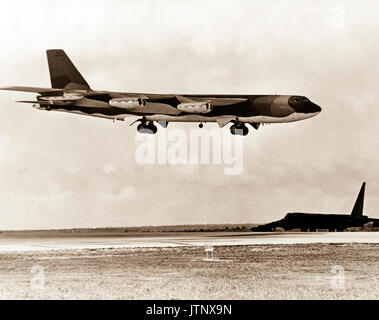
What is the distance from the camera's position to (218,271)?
106 ft

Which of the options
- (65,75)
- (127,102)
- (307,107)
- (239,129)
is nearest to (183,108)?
(127,102)

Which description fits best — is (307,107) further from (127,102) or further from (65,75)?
(65,75)

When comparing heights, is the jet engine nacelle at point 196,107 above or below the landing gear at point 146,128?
above

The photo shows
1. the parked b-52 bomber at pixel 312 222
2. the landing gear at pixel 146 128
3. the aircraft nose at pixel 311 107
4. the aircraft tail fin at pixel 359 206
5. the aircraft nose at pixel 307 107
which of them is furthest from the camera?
the aircraft tail fin at pixel 359 206

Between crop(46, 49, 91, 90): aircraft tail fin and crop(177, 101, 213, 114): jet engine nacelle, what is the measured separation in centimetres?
1173

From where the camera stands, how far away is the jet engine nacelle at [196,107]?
175ft

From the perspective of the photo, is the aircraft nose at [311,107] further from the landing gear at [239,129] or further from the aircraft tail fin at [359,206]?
the aircraft tail fin at [359,206]

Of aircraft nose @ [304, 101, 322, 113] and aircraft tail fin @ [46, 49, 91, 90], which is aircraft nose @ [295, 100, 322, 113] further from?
aircraft tail fin @ [46, 49, 91, 90]

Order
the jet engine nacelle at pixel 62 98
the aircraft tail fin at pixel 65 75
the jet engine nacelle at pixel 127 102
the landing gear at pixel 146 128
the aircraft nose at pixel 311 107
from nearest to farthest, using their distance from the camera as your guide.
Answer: the jet engine nacelle at pixel 127 102 → the jet engine nacelle at pixel 62 98 → the landing gear at pixel 146 128 → the aircraft nose at pixel 311 107 → the aircraft tail fin at pixel 65 75

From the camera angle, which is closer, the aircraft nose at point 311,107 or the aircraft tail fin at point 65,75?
the aircraft nose at point 311,107

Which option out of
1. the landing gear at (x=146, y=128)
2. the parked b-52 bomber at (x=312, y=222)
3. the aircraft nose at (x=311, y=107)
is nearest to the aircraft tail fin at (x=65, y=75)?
the landing gear at (x=146, y=128)

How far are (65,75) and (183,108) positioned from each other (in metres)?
14.0

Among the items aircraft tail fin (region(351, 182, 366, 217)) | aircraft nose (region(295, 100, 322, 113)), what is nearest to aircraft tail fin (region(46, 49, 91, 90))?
aircraft nose (region(295, 100, 322, 113))
